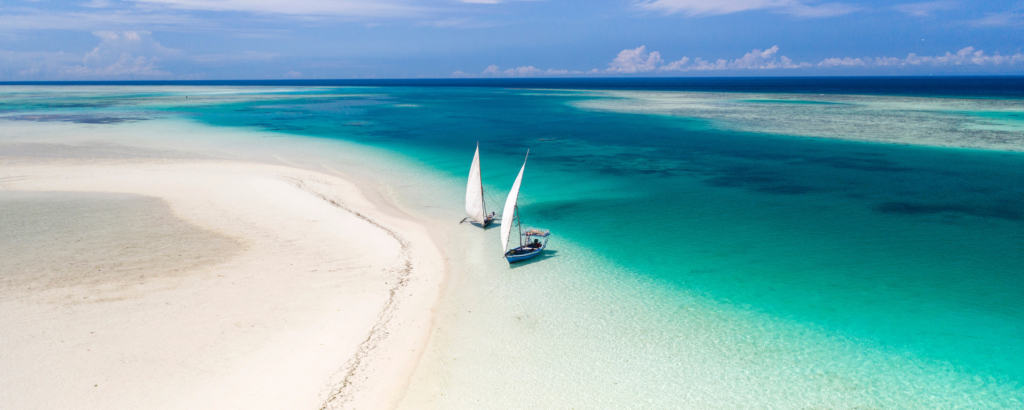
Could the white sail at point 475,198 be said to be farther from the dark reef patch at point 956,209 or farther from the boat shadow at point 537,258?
the dark reef patch at point 956,209

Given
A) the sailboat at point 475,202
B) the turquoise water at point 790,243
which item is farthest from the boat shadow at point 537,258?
the sailboat at point 475,202

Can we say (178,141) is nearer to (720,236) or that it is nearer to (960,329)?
(720,236)

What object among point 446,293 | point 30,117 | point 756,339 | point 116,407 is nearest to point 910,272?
→ point 756,339

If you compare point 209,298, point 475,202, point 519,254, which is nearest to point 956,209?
point 519,254

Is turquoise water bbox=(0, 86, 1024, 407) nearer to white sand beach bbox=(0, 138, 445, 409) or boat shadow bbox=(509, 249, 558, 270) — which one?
boat shadow bbox=(509, 249, 558, 270)

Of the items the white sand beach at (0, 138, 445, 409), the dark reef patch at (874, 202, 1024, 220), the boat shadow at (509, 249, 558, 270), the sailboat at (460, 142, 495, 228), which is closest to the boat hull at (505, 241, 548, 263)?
the boat shadow at (509, 249, 558, 270)

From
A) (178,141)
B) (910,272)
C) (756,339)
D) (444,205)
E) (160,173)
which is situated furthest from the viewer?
(178,141)
